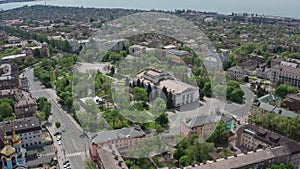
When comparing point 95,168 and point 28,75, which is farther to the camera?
point 28,75

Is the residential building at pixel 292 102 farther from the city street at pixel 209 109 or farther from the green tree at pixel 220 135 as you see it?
the green tree at pixel 220 135

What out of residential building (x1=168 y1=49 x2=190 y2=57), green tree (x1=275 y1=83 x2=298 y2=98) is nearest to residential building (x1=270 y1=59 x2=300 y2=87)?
green tree (x1=275 y1=83 x2=298 y2=98)

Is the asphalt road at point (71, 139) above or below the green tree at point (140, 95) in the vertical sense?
below

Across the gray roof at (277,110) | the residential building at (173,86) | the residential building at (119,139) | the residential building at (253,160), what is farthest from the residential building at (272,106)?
the residential building at (119,139)

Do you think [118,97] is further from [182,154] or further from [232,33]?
[232,33]

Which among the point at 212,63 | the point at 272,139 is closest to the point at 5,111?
the point at 272,139

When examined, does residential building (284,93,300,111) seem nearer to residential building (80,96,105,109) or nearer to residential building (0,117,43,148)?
residential building (80,96,105,109)

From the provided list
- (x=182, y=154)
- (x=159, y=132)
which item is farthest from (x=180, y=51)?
(x=182, y=154)
